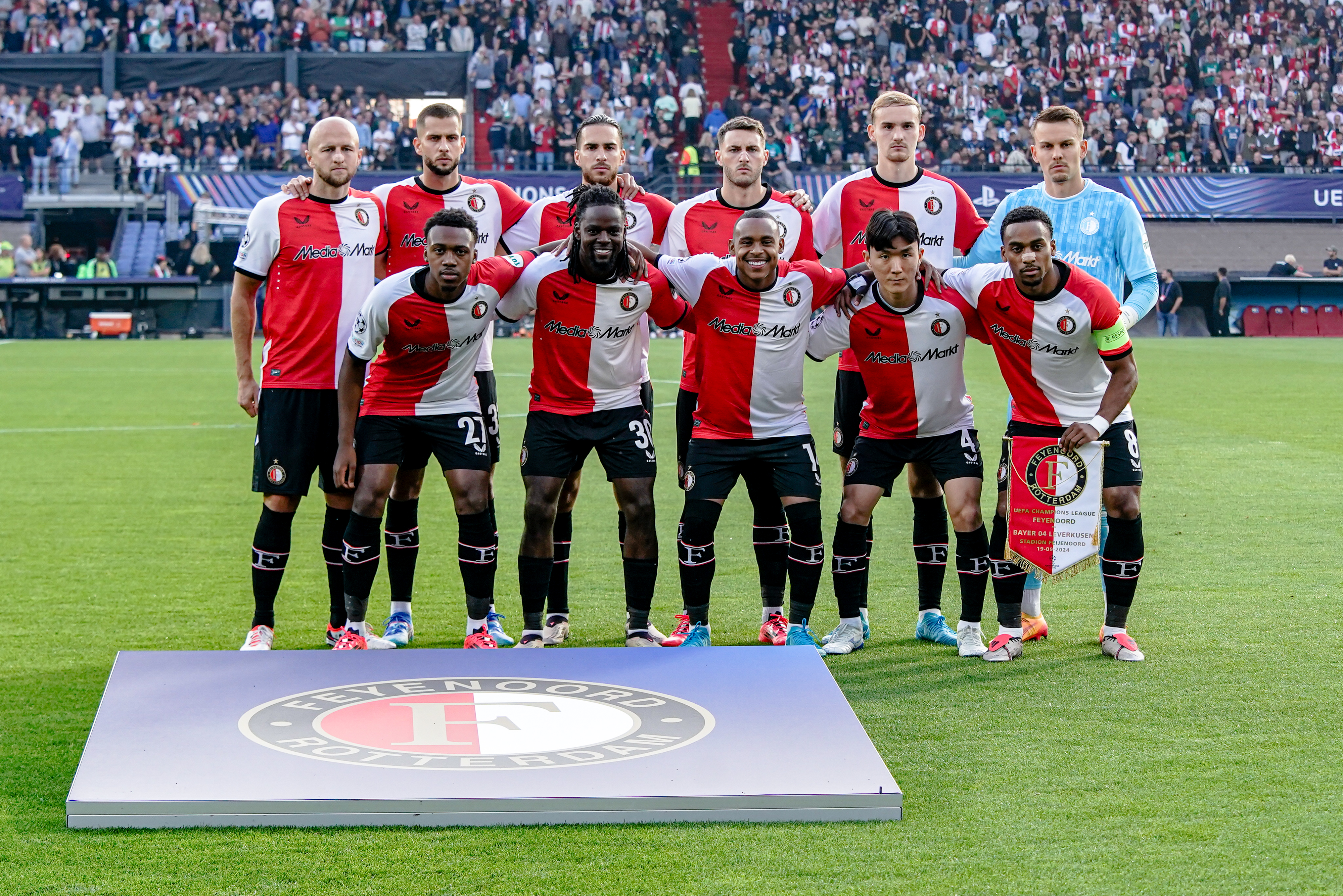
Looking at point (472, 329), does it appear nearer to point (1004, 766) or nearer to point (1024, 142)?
point (1004, 766)

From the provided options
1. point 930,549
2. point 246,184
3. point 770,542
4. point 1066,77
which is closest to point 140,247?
point 246,184

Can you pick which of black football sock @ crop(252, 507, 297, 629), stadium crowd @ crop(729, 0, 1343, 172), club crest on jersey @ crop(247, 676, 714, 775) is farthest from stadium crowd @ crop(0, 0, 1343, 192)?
club crest on jersey @ crop(247, 676, 714, 775)

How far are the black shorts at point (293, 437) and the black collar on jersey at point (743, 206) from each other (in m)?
1.86

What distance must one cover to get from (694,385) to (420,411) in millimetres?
1159

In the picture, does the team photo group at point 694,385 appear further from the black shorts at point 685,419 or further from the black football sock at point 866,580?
the black shorts at point 685,419

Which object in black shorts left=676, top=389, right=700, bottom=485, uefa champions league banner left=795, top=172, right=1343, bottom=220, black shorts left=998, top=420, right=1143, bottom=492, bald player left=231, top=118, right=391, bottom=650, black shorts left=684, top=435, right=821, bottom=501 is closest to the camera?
black shorts left=998, top=420, right=1143, bottom=492

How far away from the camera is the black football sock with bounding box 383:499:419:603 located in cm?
626

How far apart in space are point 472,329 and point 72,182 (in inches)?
1120

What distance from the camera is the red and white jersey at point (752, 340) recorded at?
5.99 m

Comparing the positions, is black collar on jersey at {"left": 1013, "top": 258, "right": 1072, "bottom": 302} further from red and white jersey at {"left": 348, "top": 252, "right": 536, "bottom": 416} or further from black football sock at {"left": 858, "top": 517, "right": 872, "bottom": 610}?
red and white jersey at {"left": 348, "top": 252, "right": 536, "bottom": 416}

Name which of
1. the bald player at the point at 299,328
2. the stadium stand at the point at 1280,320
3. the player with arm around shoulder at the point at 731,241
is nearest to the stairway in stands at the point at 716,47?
the stadium stand at the point at 1280,320

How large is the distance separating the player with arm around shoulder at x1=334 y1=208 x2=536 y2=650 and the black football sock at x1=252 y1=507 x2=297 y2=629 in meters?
0.29

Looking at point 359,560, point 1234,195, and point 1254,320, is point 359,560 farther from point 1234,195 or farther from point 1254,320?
point 1234,195

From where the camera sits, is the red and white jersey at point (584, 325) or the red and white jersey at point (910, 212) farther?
the red and white jersey at point (910, 212)
